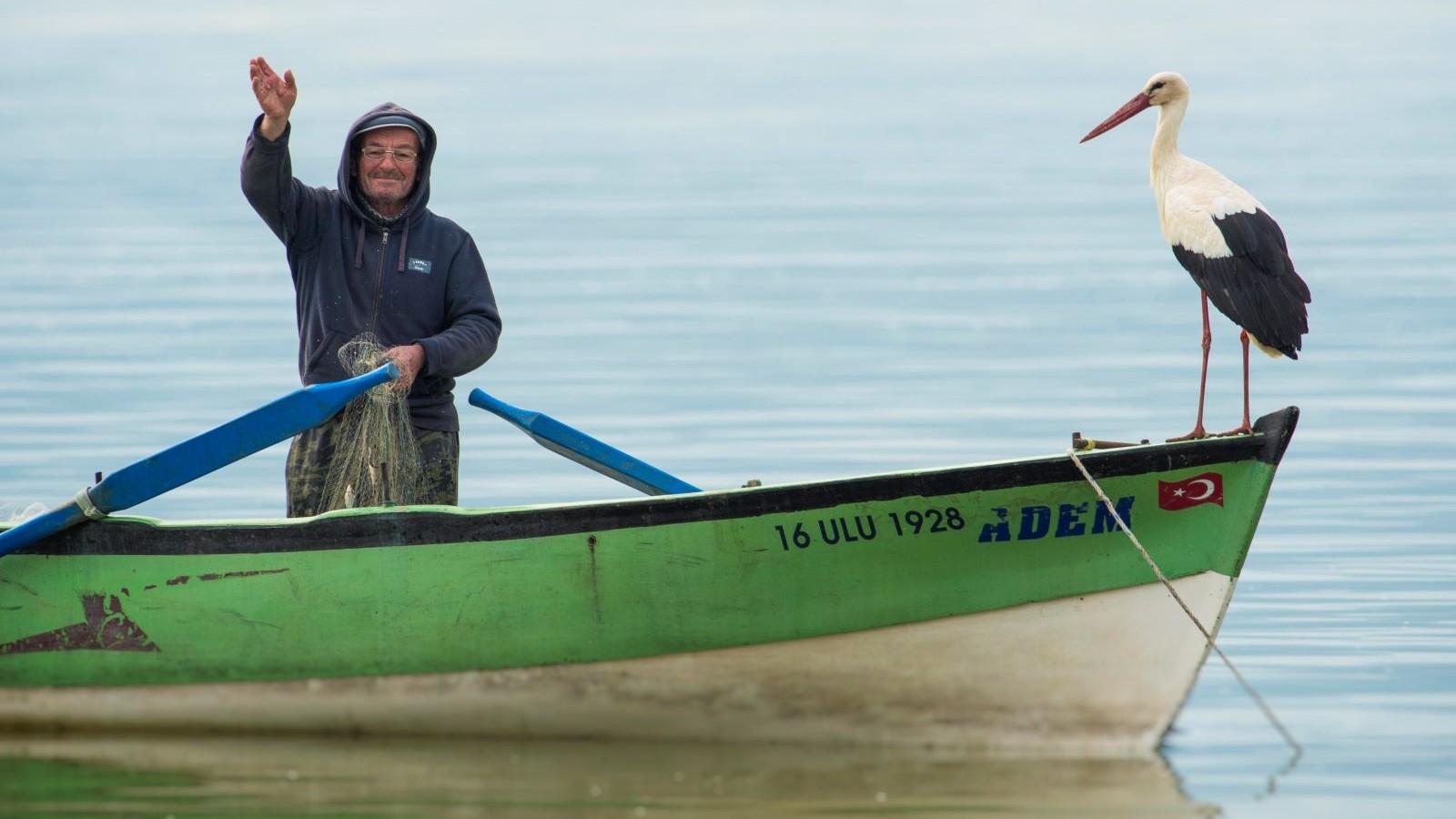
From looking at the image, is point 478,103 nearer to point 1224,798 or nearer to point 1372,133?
point 1372,133

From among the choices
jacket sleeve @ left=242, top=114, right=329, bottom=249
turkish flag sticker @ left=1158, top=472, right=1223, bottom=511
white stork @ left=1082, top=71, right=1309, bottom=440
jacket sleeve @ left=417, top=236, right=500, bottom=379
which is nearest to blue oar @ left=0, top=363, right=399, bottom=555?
jacket sleeve @ left=417, top=236, right=500, bottom=379

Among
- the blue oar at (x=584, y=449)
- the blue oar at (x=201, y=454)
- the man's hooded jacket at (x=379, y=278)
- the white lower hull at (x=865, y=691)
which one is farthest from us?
the blue oar at (x=584, y=449)

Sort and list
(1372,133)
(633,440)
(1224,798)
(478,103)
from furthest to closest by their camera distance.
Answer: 1. (478,103)
2. (1372,133)
3. (633,440)
4. (1224,798)

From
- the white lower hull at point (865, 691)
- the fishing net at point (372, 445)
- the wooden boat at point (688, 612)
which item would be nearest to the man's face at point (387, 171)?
the fishing net at point (372, 445)

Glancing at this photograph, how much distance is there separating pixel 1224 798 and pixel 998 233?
27.1m

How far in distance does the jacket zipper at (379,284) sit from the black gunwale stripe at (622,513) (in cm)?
69

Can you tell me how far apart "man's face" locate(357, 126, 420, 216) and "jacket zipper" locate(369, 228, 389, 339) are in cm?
11

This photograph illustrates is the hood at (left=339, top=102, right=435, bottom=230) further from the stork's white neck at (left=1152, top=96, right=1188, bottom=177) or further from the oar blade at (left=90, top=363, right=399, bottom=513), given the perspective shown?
the stork's white neck at (left=1152, top=96, right=1188, bottom=177)

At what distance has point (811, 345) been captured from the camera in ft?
66.6

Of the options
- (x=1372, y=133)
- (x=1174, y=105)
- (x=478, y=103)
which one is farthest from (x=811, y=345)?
(x=478, y=103)

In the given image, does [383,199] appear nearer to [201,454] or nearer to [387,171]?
[387,171]

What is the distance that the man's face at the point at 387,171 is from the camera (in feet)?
26.9

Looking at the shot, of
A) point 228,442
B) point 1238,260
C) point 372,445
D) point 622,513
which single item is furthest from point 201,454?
point 1238,260

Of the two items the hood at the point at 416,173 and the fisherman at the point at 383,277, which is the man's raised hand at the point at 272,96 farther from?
the hood at the point at 416,173
